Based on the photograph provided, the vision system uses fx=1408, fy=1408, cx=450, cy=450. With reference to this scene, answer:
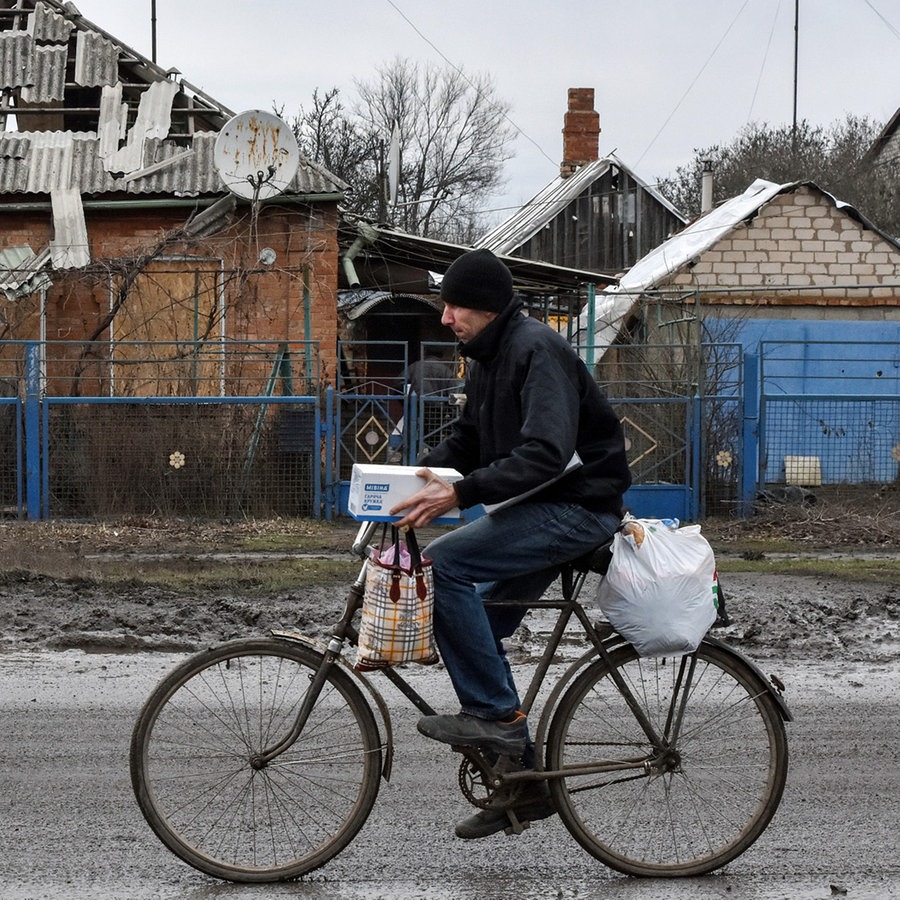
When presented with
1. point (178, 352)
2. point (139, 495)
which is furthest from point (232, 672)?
point (178, 352)

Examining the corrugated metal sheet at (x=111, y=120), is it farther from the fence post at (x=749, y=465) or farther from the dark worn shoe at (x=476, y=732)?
the dark worn shoe at (x=476, y=732)

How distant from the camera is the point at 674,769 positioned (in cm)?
451

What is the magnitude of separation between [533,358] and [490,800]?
136 centimetres

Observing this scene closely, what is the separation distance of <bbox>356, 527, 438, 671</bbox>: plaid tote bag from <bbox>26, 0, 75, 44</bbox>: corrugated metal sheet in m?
17.9

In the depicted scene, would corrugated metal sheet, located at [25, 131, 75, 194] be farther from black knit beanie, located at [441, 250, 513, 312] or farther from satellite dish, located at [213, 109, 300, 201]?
black knit beanie, located at [441, 250, 513, 312]

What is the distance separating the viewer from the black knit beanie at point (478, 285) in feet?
14.0

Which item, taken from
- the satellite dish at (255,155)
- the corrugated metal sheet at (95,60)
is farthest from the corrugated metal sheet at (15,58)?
the satellite dish at (255,155)

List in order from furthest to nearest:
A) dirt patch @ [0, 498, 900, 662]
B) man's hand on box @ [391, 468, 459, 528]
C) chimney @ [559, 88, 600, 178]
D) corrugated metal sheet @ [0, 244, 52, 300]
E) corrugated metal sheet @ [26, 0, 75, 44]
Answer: chimney @ [559, 88, 600, 178] < corrugated metal sheet @ [26, 0, 75, 44] < corrugated metal sheet @ [0, 244, 52, 300] < dirt patch @ [0, 498, 900, 662] < man's hand on box @ [391, 468, 459, 528]

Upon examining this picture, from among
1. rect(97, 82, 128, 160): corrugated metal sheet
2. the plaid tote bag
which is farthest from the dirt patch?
rect(97, 82, 128, 160): corrugated metal sheet

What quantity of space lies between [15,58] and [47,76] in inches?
22.9

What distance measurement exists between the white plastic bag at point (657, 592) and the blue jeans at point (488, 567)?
0.11 meters

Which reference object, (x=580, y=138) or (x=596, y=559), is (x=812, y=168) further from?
(x=596, y=559)

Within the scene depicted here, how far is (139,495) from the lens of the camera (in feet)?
48.5

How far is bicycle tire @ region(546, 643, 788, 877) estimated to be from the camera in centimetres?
439
